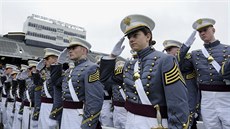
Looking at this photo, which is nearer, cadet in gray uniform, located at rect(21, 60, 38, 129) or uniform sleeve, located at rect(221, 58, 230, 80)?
uniform sleeve, located at rect(221, 58, 230, 80)

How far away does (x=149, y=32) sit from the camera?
3.14 m

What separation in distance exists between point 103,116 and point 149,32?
559 centimetres

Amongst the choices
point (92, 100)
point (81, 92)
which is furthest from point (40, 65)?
point (92, 100)

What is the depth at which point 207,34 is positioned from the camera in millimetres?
4820

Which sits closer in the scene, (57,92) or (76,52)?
(76,52)

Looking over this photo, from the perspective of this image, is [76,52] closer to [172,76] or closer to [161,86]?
[161,86]

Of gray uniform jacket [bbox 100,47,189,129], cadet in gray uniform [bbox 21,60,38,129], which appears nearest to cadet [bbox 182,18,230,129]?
gray uniform jacket [bbox 100,47,189,129]

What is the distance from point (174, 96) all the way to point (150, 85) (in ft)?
0.90

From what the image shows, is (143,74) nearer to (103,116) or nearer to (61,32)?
(103,116)

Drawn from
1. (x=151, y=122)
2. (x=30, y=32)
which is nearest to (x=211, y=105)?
(x=151, y=122)

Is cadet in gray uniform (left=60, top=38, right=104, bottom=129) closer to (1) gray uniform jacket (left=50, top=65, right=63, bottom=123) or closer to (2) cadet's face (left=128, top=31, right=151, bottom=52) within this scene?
(1) gray uniform jacket (left=50, top=65, right=63, bottom=123)

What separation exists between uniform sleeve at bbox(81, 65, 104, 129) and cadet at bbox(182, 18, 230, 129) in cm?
161

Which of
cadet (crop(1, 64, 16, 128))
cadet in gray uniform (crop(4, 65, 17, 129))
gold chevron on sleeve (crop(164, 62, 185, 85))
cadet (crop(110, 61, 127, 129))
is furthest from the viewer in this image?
cadet (crop(1, 64, 16, 128))

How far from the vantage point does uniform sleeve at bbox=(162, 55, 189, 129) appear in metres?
2.64
